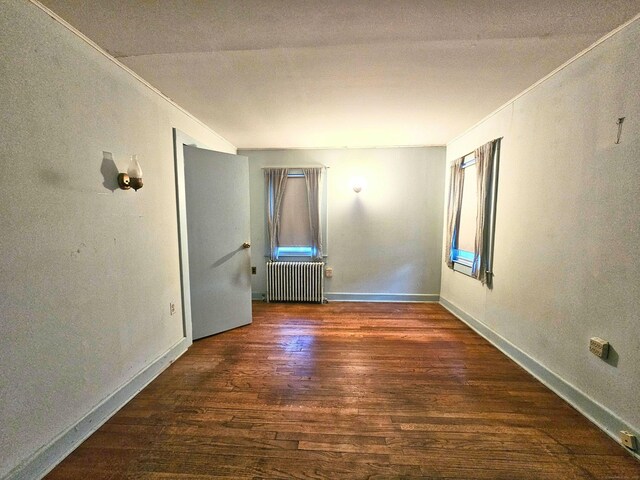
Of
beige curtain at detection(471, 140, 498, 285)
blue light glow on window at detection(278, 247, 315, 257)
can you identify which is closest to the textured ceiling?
beige curtain at detection(471, 140, 498, 285)

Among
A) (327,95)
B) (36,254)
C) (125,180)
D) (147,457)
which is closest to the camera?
(36,254)

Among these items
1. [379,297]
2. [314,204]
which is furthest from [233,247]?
[379,297]

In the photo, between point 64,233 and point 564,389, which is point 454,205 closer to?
point 564,389

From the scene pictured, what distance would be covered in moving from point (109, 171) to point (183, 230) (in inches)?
32.8

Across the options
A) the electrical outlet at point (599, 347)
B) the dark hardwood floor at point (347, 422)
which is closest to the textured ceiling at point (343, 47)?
→ the electrical outlet at point (599, 347)

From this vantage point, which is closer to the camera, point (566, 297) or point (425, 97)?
point (566, 297)

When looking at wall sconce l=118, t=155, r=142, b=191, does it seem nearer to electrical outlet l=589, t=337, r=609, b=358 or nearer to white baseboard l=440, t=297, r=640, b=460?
electrical outlet l=589, t=337, r=609, b=358

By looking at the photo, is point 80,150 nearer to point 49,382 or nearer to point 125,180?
point 125,180

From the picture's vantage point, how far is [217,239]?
8.45 ft

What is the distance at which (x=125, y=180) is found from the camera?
1588mm

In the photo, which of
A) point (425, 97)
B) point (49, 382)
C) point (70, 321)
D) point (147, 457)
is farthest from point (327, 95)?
point (147, 457)

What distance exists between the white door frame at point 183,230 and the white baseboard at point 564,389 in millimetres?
3061

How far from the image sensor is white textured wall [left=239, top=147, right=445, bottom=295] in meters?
3.51

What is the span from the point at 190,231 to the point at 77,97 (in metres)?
1.27
